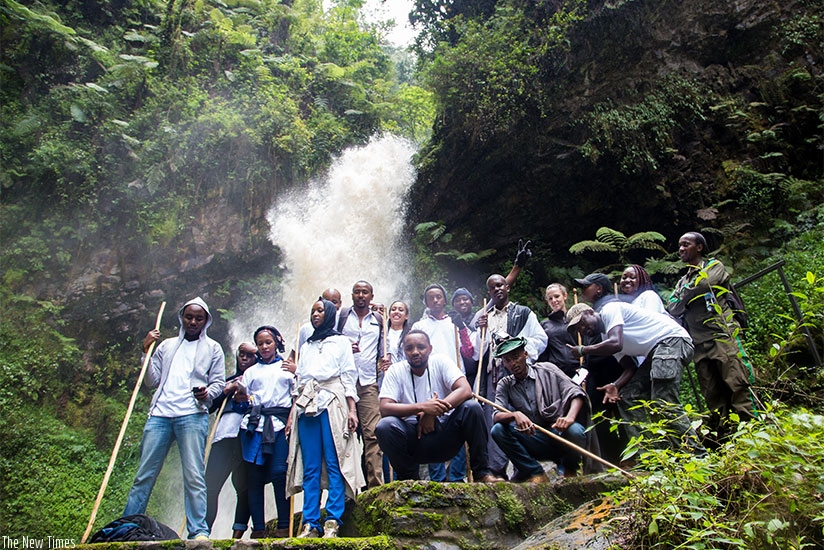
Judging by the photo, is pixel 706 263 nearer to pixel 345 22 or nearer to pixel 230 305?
pixel 230 305

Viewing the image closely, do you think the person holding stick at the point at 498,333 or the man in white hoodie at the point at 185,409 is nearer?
the man in white hoodie at the point at 185,409

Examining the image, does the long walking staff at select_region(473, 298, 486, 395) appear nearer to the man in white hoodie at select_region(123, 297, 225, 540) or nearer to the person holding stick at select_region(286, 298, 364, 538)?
the person holding stick at select_region(286, 298, 364, 538)

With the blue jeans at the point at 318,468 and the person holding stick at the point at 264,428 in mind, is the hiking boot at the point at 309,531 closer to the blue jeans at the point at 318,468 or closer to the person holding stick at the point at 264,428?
the blue jeans at the point at 318,468

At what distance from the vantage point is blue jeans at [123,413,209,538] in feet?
13.3

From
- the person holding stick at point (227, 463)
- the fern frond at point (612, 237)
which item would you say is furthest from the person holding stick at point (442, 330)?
the fern frond at point (612, 237)

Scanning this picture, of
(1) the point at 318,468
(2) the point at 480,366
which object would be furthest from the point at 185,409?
(2) the point at 480,366

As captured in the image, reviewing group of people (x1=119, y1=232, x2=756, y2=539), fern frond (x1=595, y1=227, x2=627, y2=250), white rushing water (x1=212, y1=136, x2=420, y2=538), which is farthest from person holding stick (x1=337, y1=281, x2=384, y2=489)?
white rushing water (x1=212, y1=136, x2=420, y2=538)

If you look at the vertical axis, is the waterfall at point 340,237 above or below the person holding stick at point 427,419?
above

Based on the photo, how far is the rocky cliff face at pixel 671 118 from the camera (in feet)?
34.9

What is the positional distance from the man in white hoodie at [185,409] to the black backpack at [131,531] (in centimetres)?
55

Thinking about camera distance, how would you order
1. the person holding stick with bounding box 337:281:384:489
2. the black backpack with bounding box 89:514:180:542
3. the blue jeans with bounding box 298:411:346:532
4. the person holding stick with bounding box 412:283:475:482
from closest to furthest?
the black backpack with bounding box 89:514:180:542 → the blue jeans with bounding box 298:411:346:532 → the person holding stick with bounding box 337:281:384:489 → the person holding stick with bounding box 412:283:475:482

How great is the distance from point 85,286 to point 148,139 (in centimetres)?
367

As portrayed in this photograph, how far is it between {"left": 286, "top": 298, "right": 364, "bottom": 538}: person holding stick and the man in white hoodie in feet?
2.32

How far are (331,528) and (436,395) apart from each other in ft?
3.63
